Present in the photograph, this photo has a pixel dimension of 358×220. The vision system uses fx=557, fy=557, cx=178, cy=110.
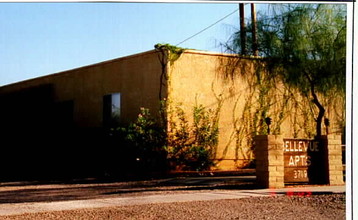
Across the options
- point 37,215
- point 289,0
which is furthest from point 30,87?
point 289,0

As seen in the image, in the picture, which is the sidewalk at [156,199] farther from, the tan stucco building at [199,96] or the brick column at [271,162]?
the tan stucco building at [199,96]

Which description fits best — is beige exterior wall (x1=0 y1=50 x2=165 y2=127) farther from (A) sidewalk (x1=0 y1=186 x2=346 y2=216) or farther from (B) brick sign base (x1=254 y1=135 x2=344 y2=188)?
(A) sidewalk (x1=0 y1=186 x2=346 y2=216)

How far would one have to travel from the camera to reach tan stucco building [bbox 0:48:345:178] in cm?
1463

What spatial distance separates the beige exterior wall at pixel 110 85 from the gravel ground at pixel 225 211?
7161 mm

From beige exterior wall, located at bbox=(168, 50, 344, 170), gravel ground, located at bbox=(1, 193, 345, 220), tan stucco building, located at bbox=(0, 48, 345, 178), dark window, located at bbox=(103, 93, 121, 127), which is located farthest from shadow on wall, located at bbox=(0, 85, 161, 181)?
gravel ground, located at bbox=(1, 193, 345, 220)

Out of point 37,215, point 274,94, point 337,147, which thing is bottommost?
point 37,215

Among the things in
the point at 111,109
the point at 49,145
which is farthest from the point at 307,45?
the point at 49,145

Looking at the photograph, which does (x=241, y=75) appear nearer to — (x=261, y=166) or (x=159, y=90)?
(x=159, y=90)

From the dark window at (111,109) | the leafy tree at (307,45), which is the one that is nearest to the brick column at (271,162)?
the leafy tree at (307,45)

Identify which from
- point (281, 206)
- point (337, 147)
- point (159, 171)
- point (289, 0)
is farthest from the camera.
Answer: point (159, 171)

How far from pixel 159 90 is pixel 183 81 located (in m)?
0.69

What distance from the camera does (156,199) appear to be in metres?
8.31

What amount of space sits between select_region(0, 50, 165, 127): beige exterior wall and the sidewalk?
19.3ft

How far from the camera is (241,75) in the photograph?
1437cm
